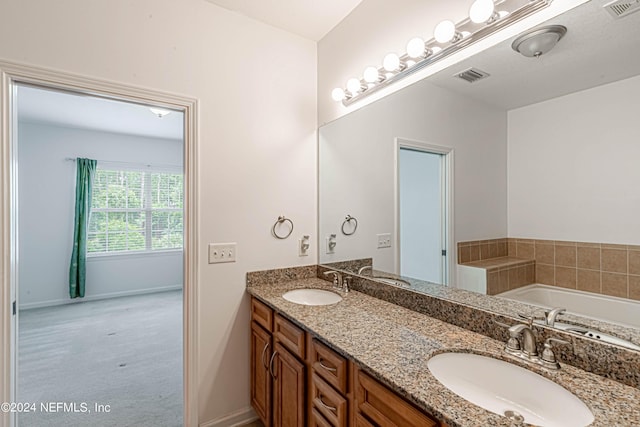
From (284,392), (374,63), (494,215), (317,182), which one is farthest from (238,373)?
(374,63)

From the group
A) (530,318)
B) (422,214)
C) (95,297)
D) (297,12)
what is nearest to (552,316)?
(530,318)

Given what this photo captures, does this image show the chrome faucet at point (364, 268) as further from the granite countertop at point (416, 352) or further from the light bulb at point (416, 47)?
the light bulb at point (416, 47)

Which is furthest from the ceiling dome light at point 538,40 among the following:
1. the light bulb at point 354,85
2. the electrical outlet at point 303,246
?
the electrical outlet at point 303,246

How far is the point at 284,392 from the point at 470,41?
6.09 feet

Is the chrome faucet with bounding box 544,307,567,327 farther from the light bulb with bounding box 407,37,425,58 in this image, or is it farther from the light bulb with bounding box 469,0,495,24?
the light bulb with bounding box 407,37,425,58

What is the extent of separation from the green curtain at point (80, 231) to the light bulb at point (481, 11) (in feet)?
17.7

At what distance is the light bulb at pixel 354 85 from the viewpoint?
6.10 feet

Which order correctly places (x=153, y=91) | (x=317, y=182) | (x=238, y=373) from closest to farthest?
(x=153, y=91) < (x=238, y=373) < (x=317, y=182)

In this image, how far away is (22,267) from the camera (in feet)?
14.2

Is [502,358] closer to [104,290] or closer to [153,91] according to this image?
[153,91]

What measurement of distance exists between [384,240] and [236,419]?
148 cm

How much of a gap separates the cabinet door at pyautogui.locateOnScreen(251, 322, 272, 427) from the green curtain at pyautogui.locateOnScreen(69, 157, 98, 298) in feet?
13.5

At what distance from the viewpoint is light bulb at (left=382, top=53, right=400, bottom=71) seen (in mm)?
1597

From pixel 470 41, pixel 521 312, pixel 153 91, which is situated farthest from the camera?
pixel 153 91
